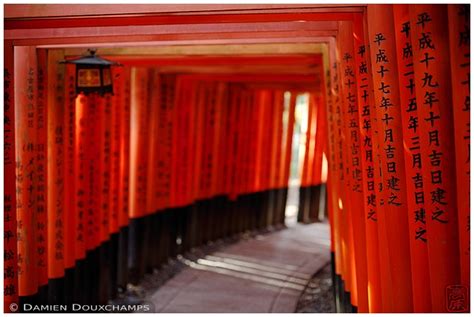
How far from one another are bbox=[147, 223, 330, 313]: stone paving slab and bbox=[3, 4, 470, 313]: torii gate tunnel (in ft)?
2.42

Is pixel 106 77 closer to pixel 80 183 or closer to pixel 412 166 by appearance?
pixel 80 183

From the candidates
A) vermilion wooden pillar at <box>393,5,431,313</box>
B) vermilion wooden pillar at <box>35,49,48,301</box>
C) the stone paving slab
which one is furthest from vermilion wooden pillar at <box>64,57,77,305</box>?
vermilion wooden pillar at <box>393,5,431,313</box>

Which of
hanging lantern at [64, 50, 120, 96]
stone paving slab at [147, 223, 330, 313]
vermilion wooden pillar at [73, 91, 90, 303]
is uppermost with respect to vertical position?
hanging lantern at [64, 50, 120, 96]

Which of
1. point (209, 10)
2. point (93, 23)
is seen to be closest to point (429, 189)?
point (209, 10)

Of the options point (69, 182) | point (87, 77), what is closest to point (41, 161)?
point (69, 182)

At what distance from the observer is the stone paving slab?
322 inches

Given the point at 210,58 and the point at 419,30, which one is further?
the point at 210,58

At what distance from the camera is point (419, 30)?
322 centimetres

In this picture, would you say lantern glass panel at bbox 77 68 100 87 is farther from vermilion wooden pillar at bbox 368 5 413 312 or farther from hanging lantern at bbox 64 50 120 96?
vermilion wooden pillar at bbox 368 5 413 312

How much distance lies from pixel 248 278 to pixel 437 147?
6.79 m

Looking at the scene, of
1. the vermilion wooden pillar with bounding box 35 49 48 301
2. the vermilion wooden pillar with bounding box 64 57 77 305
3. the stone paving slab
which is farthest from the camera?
the stone paving slab

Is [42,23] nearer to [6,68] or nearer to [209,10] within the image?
[6,68]

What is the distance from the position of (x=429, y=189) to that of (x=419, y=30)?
35.5 inches

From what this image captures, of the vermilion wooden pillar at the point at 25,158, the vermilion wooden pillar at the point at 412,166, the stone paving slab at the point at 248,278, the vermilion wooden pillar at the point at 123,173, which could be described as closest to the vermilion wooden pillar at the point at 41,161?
the vermilion wooden pillar at the point at 25,158
